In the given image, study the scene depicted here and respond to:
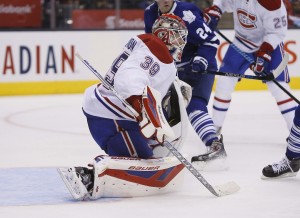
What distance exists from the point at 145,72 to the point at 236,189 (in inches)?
24.8

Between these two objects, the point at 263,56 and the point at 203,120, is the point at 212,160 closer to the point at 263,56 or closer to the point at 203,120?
the point at 203,120

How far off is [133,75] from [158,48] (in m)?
0.21

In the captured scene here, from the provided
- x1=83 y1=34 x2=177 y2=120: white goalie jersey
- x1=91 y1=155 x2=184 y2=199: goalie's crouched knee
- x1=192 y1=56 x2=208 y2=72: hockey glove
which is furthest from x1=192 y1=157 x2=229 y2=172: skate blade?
x1=83 y1=34 x2=177 y2=120: white goalie jersey

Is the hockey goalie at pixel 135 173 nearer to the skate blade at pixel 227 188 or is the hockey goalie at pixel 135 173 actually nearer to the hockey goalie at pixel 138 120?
the hockey goalie at pixel 138 120

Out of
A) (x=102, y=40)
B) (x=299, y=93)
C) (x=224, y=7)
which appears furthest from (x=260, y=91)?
(x=224, y=7)

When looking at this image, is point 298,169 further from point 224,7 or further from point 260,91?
point 260,91

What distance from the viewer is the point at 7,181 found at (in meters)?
3.81

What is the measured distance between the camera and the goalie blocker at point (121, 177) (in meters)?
3.38

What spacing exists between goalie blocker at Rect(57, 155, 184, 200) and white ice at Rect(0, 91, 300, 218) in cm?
4

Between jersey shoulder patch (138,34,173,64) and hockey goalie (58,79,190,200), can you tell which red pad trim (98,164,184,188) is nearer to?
hockey goalie (58,79,190,200)

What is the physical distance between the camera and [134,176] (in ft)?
11.4

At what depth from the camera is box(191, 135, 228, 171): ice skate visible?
420 centimetres

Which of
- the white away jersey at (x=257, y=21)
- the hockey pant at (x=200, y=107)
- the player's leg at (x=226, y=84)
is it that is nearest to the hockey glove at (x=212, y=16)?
the white away jersey at (x=257, y=21)

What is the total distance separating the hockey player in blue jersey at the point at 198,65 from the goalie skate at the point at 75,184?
2.99 ft
